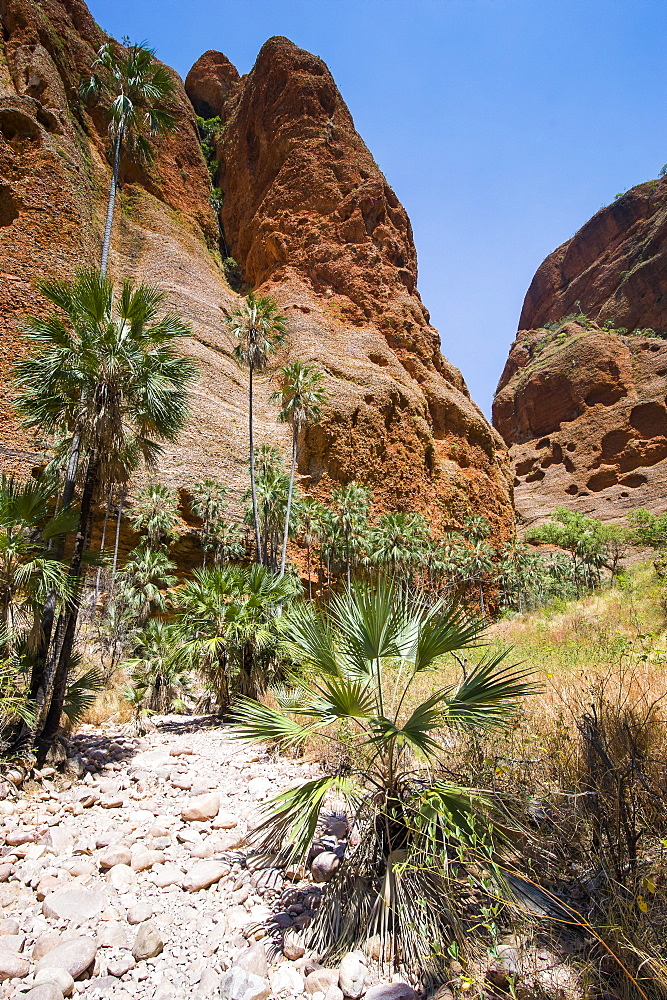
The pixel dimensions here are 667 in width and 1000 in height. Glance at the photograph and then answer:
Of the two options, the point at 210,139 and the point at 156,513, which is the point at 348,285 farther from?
the point at 156,513

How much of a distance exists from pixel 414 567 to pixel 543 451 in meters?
50.4

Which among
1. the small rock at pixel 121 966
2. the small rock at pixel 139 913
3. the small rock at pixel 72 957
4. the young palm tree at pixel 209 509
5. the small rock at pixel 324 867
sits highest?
the young palm tree at pixel 209 509

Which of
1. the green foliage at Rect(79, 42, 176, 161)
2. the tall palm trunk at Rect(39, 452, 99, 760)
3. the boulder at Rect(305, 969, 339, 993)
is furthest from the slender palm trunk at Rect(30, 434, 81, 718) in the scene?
the green foliage at Rect(79, 42, 176, 161)

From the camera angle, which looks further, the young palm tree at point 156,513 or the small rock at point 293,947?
the young palm tree at point 156,513

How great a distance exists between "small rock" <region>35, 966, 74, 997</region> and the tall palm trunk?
4083 millimetres

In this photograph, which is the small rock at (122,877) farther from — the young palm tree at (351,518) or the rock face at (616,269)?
the rock face at (616,269)

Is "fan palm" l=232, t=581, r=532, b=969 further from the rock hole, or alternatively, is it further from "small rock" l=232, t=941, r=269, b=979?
the rock hole

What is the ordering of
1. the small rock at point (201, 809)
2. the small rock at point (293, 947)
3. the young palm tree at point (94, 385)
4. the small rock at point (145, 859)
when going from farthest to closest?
the young palm tree at point (94, 385)
the small rock at point (201, 809)
the small rock at point (145, 859)
the small rock at point (293, 947)

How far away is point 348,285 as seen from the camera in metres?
46.4

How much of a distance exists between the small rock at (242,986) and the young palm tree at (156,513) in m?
23.9

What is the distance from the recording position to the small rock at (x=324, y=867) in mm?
3994

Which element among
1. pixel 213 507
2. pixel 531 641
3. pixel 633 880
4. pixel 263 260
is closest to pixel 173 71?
pixel 263 260

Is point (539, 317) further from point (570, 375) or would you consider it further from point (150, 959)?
point (150, 959)

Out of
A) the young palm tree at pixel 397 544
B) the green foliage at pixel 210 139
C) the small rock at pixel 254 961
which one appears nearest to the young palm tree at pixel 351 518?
the young palm tree at pixel 397 544
